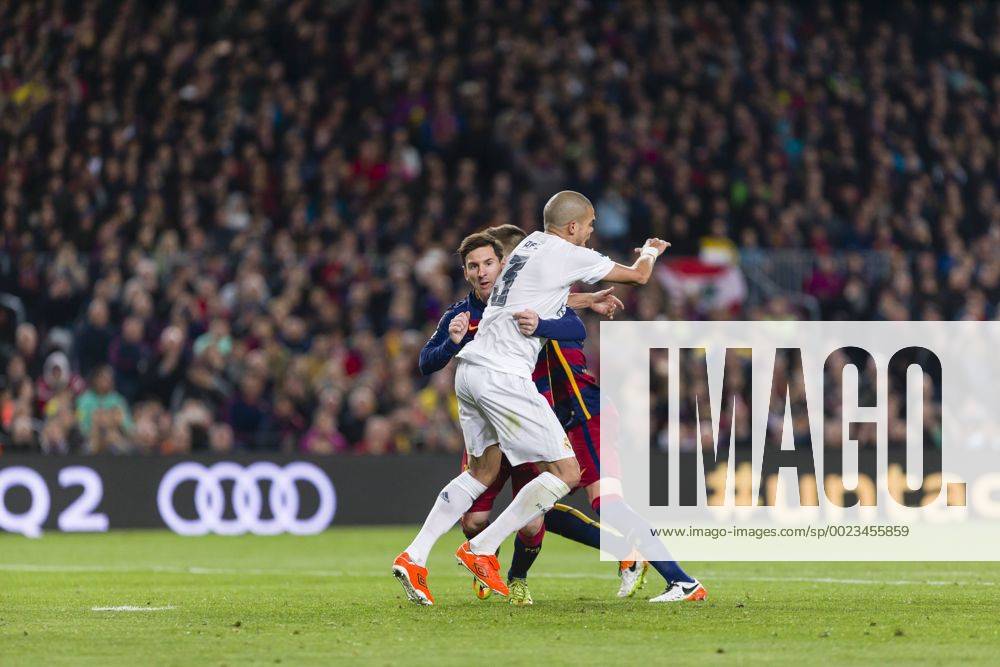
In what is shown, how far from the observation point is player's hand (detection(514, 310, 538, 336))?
9586 mm

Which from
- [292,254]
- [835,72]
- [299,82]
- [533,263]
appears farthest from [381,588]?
[835,72]

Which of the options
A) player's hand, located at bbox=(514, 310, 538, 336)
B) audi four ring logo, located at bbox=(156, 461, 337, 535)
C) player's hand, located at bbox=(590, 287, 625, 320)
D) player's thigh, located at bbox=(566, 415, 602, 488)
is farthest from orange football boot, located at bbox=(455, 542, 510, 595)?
audi four ring logo, located at bbox=(156, 461, 337, 535)

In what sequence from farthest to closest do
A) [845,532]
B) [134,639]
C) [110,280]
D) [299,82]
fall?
[299,82]
[110,280]
[845,532]
[134,639]

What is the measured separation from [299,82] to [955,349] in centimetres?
963

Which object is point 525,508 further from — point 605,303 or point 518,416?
point 605,303

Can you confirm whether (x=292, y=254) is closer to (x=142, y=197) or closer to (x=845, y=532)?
(x=142, y=197)

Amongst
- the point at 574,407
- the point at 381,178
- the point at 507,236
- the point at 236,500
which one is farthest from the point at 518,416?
the point at 381,178

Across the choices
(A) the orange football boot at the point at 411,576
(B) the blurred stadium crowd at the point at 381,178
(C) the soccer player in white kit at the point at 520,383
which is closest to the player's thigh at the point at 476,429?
(C) the soccer player in white kit at the point at 520,383

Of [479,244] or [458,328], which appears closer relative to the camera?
[458,328]

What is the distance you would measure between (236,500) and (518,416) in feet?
31.5

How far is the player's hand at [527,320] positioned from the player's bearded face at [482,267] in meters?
0.58

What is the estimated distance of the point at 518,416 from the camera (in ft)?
31.6

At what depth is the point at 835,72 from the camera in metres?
27.0

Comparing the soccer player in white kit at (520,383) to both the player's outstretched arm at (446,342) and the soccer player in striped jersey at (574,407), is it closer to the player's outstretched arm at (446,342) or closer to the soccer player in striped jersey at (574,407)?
the player's outstretched arm at (446,342)
